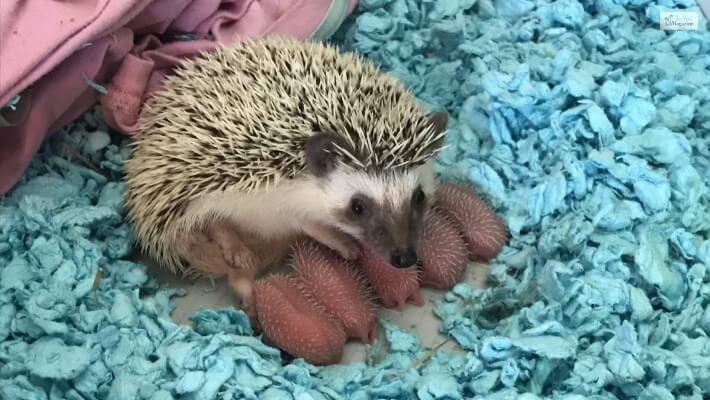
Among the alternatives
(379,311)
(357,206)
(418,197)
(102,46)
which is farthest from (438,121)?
(102,46)

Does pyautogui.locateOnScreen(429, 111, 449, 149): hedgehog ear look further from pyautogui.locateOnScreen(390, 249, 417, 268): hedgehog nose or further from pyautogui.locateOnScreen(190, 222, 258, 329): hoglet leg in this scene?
pyautogui.locateOnScreen(190, 222, 258, 329): hoglet leg

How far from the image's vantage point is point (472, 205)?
8.68 ft

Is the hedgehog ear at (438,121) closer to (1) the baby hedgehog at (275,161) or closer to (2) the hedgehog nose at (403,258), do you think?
(1) the baby hedgehog at (275,161)

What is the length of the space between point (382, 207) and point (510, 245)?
650 millimetres

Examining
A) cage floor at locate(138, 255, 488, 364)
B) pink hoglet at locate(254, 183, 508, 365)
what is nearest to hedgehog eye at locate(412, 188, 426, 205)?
pink hoglet at locate(254, 183, 508, 365)

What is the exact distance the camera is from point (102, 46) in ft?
8.11

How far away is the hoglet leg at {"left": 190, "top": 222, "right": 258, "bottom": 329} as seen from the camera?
2.54 metres

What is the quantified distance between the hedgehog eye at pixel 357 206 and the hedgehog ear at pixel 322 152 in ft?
0.46

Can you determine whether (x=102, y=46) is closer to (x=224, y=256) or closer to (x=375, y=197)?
(x=224, y=256)

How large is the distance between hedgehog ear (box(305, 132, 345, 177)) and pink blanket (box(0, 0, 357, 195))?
2.61ft

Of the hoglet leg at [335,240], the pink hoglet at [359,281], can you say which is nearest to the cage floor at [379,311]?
the pink hoglet at [359,281]

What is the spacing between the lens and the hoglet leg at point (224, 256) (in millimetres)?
2535

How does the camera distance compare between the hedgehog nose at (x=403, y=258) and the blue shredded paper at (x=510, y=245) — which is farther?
the hedgehog nose at (x=403, y=258)

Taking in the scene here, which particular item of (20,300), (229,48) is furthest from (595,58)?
(20,300)
